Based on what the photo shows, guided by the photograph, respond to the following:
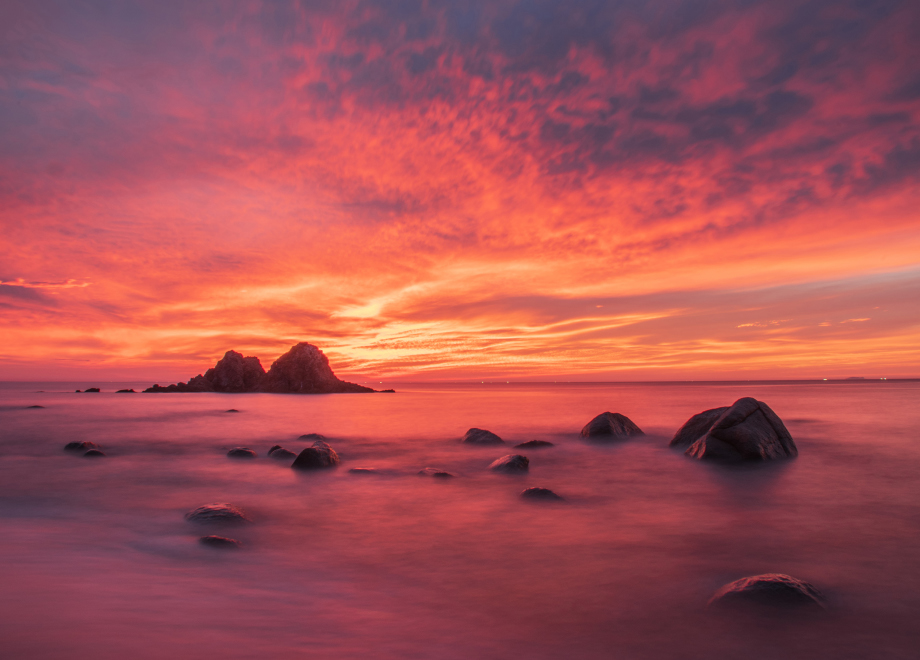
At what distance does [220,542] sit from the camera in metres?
6.06

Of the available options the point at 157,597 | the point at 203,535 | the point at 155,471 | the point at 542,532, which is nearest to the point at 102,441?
the point at 155,471

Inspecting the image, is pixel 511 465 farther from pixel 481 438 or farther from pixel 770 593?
pixel 770 593

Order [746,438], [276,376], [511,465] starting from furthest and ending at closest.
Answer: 1. [276,376]
2. [746,438]
3. [511,465]

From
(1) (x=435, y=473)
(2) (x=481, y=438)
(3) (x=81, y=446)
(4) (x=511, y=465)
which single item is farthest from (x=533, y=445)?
(3) (x=81, y=446)

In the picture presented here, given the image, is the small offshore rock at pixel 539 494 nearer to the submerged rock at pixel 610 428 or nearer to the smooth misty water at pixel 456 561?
the smooth misty water at pixel 456 561

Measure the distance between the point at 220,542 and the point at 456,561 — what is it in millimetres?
3037

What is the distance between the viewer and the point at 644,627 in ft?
13.4

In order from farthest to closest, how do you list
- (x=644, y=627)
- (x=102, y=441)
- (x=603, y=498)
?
(x=102, y=441), (x=603, y=498), (x=644, y=627)

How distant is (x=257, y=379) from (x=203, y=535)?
77.1 meters

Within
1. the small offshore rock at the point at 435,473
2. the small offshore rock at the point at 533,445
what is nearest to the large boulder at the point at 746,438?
the small offshore rock at the point at 533,445

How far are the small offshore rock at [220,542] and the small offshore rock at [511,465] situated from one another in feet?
21.8

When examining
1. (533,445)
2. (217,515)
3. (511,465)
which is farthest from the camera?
(533,445)

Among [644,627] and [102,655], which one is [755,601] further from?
[102,655]

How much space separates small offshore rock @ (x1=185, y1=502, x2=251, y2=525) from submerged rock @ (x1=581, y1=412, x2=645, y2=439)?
13313mm
